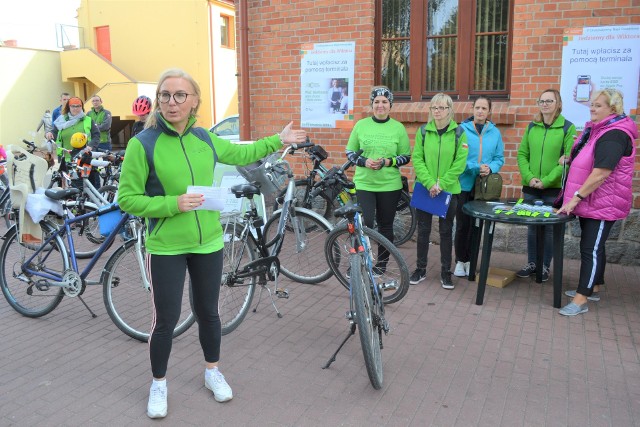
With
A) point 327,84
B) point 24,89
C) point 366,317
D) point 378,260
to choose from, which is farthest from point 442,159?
point 24,89

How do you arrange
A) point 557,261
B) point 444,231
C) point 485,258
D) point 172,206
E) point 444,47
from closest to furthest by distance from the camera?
point 172,206, point 557,261, point 485,258, point 444,231, point 444,47

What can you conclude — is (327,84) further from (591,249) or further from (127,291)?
(127,291)

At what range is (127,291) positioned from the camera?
438 cm

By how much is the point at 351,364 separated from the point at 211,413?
1056 mm

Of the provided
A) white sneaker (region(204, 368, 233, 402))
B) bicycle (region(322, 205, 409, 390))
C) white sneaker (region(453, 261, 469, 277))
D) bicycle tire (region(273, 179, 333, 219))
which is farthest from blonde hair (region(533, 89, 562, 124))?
white sneaker (region(204, 368, 233, 402))

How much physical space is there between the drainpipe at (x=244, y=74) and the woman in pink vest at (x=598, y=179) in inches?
181

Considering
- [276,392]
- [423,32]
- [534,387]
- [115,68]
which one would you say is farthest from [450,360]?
[115,68]

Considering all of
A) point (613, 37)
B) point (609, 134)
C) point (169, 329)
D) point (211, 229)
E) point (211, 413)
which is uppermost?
point (613, 37)

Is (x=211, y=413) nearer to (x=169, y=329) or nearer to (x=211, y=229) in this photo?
(x=169, y=329)

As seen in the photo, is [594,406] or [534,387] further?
[534,387]

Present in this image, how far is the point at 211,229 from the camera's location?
127 inches

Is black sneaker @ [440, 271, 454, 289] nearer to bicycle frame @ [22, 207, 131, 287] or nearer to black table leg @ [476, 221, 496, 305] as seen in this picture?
black table leg @ [476, 221, 496, 305]

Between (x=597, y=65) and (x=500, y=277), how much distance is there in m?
2.57

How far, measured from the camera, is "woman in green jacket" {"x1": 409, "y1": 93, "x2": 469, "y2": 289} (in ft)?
17.0
